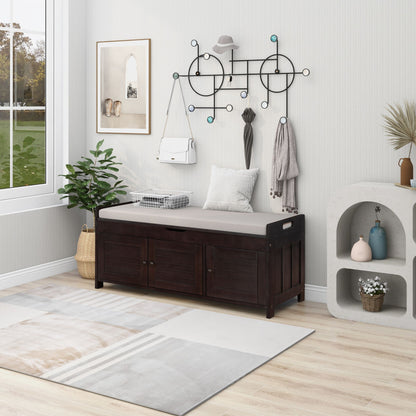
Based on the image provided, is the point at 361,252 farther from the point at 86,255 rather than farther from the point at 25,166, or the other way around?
the point at 25,166

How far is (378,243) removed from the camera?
4.53 m

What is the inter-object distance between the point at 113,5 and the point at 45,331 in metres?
2.82

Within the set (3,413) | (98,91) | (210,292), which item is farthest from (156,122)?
(3,413)

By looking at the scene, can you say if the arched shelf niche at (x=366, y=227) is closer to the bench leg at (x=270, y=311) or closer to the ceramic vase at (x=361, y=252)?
the ceramic vase at (x=361, y=252)

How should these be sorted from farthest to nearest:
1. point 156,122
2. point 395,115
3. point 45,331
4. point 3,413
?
1. point 156,122
2. point 395,115
3. point 45,331
4. point 3,413

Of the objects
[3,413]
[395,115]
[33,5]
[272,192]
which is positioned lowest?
[3,413]

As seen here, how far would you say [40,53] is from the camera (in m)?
5.59

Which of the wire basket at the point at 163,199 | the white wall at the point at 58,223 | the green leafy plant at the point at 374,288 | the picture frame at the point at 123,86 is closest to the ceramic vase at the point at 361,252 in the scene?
the green leafy plant at the point at 374,288

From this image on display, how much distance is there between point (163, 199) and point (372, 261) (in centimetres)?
160

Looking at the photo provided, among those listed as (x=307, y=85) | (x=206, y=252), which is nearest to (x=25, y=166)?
(x=206, y=252)

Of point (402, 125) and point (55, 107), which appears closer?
point (402, 125)

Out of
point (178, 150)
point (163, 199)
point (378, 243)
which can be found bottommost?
point (378, 243)

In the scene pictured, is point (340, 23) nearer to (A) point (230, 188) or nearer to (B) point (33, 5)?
(A) point (230, 188)

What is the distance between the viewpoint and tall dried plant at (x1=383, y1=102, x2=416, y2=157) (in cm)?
436
